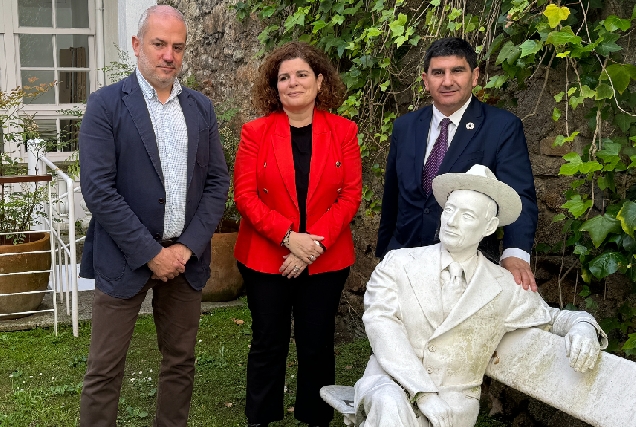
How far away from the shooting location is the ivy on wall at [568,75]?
2883 millimetres

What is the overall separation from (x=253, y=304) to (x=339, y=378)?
1.28 metres

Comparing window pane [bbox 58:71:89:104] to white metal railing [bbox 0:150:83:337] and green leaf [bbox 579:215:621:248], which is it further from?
green leaf [bbox 579:215:621:248]

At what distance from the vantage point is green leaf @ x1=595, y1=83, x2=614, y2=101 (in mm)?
2918

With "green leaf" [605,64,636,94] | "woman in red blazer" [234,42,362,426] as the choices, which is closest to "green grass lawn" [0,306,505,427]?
"woman in red blazer" [234,42,362,426]

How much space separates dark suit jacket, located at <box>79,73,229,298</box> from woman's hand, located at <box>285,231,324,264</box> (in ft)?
1.13

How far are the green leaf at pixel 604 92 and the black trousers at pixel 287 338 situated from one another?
1.31 metres

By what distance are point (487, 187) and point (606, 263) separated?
0.84 meters

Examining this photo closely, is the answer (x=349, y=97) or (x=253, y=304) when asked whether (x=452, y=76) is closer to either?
(x=253, y=304)

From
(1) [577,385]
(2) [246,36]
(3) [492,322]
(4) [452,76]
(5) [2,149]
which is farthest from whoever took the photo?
(5) [2,149]

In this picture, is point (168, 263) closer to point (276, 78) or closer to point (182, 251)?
point (182, 251)

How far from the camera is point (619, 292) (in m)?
3.23

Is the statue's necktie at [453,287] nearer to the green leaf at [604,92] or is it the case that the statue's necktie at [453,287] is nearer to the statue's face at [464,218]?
the statue's face at [464,218]

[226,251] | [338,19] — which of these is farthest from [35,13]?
[338,19]

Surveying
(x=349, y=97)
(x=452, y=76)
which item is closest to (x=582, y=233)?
(x=452, y=76)
